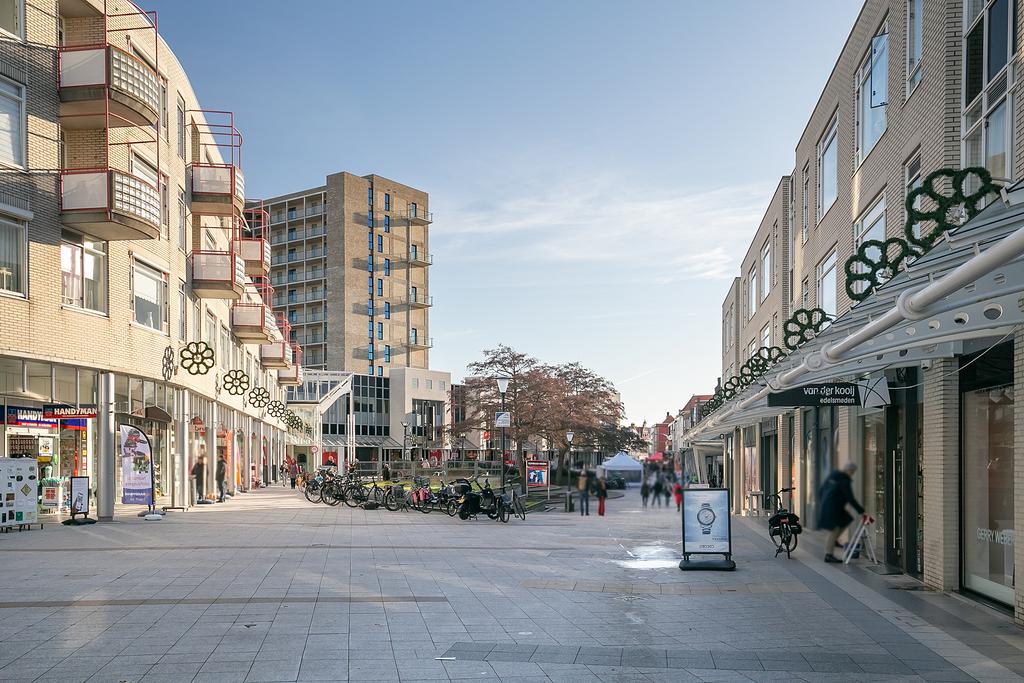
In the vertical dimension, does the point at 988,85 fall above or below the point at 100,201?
below

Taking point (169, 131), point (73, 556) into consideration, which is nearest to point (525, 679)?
point (73, 556)

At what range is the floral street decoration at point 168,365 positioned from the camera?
31.6 m

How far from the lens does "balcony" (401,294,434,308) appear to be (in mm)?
124500

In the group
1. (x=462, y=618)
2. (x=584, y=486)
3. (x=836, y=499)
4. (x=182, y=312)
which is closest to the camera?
(x=836, y=499)

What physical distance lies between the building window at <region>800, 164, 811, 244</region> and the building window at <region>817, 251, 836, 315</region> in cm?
272

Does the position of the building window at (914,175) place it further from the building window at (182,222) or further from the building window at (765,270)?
the building window at (182,222)

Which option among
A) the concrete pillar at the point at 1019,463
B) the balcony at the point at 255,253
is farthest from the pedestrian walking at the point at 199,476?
the concrete pillar at the point at 1019,463

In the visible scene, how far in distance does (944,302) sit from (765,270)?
33.9 m

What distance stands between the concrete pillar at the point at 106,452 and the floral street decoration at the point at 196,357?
220 inches

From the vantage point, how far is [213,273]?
36.2 metres

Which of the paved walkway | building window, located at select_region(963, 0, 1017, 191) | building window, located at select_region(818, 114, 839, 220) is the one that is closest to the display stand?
the paved walkway

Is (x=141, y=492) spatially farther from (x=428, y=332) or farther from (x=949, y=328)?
(x=428, y=332)

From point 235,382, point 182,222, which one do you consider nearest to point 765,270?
point 235,382

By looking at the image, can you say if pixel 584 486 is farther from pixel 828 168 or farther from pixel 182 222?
pixel 182 222
